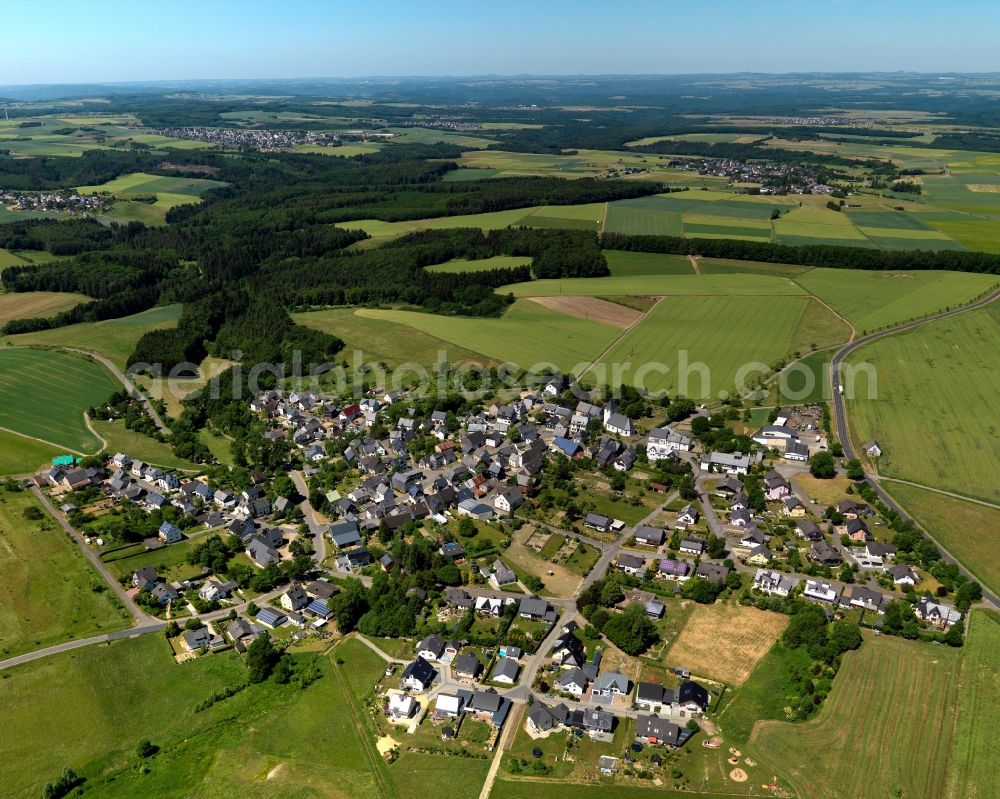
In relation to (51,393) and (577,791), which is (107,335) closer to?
(51,393)

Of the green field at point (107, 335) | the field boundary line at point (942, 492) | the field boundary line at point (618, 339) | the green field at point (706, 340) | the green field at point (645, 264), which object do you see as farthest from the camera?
the green field at point (645, 264)

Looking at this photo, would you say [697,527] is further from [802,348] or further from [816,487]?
[802,348]

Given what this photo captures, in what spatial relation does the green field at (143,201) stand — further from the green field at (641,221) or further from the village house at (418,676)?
the village house at (418,676)

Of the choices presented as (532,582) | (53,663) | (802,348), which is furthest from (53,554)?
(802,348)

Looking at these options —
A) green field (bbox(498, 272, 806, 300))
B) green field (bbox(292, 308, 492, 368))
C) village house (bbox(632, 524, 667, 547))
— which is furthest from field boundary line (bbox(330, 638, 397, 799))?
green field (bbox(498, 272, 806, 300))

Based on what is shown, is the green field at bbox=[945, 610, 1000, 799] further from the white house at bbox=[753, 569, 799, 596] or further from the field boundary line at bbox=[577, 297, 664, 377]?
the field boundary line at bbox=[577, 297, 664, 377]

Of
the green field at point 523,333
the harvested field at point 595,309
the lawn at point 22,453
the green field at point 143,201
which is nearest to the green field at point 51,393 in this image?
the lawn at point 22,453

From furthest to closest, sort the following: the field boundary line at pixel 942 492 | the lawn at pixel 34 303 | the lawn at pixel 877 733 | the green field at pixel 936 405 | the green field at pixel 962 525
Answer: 1. the lawn at pixel 34 303
2. the green field at pixel 936 405
3. the field boundary line at pixel 942 492
4. the green field at pixel 962 525
5. the lawn at pixel 877 733
